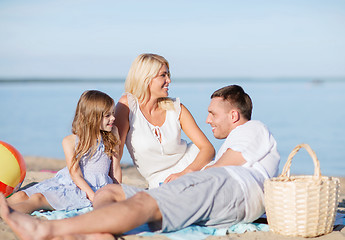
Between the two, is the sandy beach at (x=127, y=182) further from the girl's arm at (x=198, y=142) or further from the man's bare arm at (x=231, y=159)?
the girl's arm at (x=198, y=142)

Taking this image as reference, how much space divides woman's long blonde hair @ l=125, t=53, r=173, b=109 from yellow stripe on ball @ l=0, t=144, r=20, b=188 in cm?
161

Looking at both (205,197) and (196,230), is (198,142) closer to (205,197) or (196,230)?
(196,230)

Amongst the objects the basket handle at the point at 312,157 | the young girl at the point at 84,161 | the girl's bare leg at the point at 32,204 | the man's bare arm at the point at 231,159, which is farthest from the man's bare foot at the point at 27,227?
the basket handle at the point at 312,157

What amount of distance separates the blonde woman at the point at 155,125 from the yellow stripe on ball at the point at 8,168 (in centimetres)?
122

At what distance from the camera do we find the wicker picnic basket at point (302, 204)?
12.5 ft

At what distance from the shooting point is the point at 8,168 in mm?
5180

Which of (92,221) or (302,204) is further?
(302,204)

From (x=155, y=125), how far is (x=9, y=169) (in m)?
1.75

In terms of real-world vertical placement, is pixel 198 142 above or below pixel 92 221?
above

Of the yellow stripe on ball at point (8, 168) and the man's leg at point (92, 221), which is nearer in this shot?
the man's leg at point (92, 221)

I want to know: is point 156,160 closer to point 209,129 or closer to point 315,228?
point 315,228

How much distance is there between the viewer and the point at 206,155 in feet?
18.7

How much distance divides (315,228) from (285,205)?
0.36m

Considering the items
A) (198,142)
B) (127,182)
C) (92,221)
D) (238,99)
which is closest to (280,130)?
(127,182)
